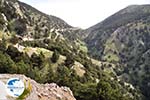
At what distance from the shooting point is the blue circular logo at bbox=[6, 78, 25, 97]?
17.2 metres

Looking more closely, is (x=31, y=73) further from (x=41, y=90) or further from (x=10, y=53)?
(x=41, y=90)

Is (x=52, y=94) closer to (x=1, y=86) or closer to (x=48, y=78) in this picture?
(x=1, y=86)

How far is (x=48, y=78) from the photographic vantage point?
14512 centimetres

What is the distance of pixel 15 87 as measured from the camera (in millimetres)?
A: 17391

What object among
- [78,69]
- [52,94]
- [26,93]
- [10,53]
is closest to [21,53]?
[10,53]

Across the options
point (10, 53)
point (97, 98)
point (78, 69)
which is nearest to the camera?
point (97, 98)

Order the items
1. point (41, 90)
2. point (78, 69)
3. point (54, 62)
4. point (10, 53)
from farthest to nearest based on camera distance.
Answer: point (78, 69)
point (54, 62)
point (10, 53)
point (41, 90)

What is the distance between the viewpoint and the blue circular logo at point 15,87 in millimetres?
17236

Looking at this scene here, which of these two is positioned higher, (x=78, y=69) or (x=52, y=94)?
(x=52, y=94)

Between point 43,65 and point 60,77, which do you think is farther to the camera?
point 43,65

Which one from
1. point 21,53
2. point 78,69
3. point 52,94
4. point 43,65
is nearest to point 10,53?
point 21,53

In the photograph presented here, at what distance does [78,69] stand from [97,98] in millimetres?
67407

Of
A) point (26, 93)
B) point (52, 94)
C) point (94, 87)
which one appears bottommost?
point (94, 87)

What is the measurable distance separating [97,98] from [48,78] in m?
32.0
